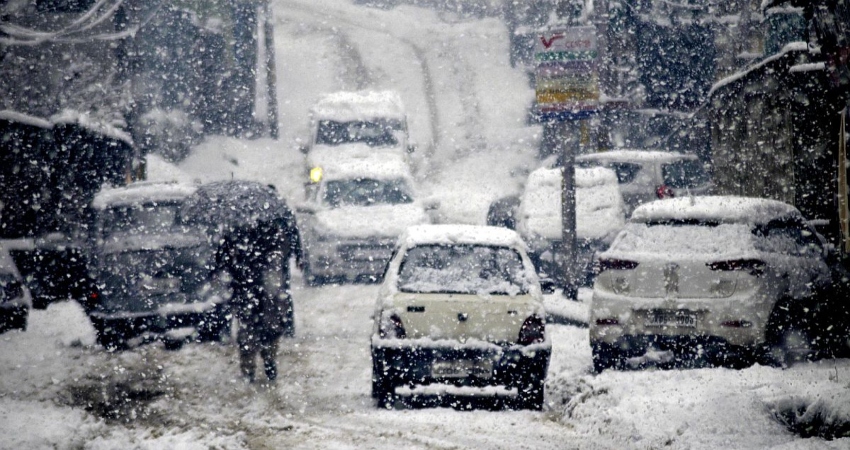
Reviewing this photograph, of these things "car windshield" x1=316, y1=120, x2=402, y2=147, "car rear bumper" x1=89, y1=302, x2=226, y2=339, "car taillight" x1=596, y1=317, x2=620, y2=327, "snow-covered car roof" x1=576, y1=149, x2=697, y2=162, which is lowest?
"car rear bumper" x1=89, y1=302, x2=226, y2=339

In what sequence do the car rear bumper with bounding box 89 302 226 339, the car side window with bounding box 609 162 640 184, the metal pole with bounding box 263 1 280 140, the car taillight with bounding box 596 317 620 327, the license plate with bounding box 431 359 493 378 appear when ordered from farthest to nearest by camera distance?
the metal pole with bounding box 263 1 280 140 < the car side window with bounding box 609 162 640 184 < the car rear bumper with bounding box 89 302 226 339 < the car taillight with bounding box 596 317 620 327 < the license plate with bounding box 431 359 493 378

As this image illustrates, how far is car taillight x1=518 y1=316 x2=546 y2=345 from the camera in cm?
756

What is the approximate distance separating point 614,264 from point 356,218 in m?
7.21

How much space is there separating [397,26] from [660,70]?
21996 millimetres

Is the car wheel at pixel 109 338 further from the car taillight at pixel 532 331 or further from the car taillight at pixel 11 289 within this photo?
the car taillight at pixel 532 331

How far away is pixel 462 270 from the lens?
793 centimetres

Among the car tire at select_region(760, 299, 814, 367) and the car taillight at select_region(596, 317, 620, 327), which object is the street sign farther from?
the car tire at select_region(760, 299, 814, 367)

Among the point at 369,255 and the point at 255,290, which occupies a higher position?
the point at 255,290

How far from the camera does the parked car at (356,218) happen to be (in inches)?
571

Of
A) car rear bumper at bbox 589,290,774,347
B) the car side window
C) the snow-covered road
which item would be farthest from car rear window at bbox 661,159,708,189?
car rear bumper at bbox 589,290,774,347

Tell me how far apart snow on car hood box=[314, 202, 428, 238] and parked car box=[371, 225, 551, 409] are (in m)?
6.82

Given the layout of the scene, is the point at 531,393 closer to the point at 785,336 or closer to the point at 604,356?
the point at 604,356

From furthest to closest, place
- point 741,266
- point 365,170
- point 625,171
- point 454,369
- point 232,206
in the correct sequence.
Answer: point 365,170, point 625,171, point 232,206, point 741,266, point 454,369

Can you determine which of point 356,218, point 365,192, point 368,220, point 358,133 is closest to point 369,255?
point 368,220
